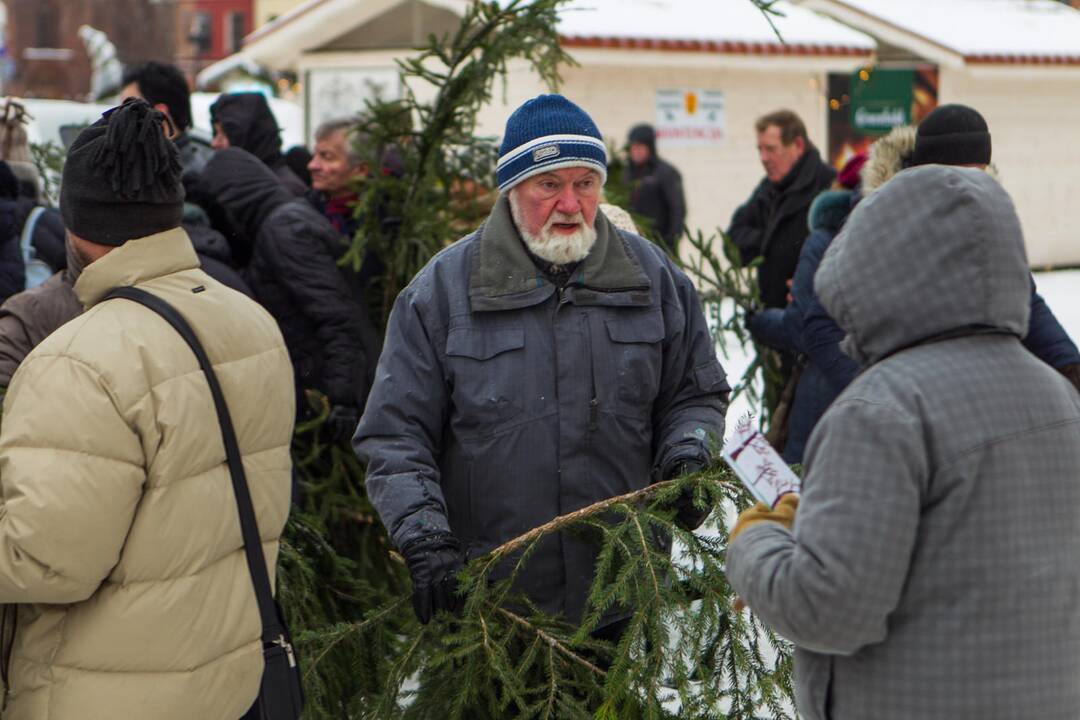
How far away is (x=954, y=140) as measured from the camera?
4223mm

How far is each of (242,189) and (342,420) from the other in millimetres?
895

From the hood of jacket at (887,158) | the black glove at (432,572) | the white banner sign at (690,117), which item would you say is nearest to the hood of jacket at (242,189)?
the hood of jacket at (887,158)

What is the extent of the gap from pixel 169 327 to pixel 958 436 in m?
1.42

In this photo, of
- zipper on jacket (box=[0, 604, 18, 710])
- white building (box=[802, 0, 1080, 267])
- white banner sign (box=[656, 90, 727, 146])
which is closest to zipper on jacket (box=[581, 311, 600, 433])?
zipper on jacket (box=[0, 604, 18, 710])

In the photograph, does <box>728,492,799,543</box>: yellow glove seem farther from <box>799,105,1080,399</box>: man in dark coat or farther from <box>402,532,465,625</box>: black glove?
<box>799,105,1080,399</box>: man in dark coat

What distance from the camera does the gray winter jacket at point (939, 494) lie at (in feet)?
6.33

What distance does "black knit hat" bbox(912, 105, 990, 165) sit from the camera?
4.22 meters

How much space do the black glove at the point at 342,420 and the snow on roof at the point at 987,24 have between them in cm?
1461

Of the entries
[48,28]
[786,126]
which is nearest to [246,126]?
[786,126]

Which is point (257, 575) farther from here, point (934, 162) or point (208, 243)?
point (934, 162)

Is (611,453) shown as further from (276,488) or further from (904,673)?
(904,673)

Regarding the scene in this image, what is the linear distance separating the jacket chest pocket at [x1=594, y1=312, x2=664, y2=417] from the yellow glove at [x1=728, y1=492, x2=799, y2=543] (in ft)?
3.21

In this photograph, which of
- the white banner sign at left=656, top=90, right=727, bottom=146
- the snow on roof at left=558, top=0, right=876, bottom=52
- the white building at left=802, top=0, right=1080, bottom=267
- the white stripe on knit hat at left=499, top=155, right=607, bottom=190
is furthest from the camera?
the white building at left=802, top=0, right=1080, bottom=267

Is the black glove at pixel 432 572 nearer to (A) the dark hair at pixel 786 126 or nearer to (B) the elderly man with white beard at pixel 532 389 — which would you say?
(B) the elderly man with white beard at pixel 532 389
